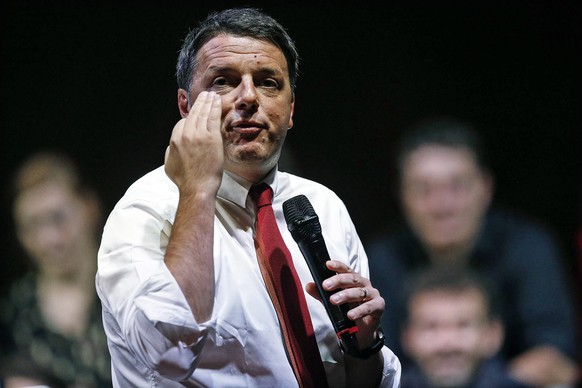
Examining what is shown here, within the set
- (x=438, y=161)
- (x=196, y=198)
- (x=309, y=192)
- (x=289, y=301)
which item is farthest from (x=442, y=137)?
(x=196, y=198)

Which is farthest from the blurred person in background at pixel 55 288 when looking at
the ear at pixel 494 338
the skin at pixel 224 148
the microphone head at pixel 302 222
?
the microphone head at pixel 302 222

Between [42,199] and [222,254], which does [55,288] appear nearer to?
[42,199]

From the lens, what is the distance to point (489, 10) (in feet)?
7.77

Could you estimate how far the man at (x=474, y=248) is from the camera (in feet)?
6.89

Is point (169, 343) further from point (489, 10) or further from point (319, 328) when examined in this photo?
point (489, 10)

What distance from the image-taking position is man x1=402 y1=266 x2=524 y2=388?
6.77ft

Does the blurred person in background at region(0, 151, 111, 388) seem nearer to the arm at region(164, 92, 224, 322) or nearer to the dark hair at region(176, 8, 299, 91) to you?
the dark hair at region(176, 8, 299, 91)

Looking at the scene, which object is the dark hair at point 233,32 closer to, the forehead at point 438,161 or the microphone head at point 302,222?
the microphone head at point 302,222

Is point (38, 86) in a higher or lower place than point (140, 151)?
higher

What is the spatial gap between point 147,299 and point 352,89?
55.2 inches

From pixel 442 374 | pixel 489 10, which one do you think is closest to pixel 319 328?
pixel 442 374

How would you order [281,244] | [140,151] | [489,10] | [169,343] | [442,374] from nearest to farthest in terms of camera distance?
1. [169,343]
2. [281,244]
3. [442,374]
4. [140,151]
5. [489,10]

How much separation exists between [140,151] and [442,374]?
105 centimetres

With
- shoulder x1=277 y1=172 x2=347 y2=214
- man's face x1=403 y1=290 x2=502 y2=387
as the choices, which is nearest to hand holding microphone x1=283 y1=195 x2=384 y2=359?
shoulder x1=277 y1=172 x2=347 y2=214
